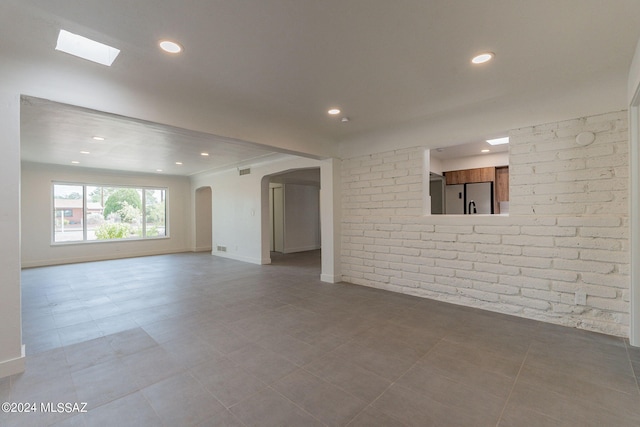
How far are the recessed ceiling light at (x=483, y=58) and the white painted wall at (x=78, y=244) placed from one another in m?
9.57

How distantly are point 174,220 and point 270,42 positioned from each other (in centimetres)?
904

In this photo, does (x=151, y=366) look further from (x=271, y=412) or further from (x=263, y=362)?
(x=271, y=412)

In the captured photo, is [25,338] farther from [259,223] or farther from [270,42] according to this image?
[259,223]

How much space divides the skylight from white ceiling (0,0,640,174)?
8 cm

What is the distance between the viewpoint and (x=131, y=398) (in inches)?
76.8

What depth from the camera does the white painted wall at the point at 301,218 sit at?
9.73 metres

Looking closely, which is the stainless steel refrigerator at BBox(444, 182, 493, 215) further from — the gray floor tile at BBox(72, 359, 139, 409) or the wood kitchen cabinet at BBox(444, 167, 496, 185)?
the gray floor tile at BBox(72, 359, 139, 409)

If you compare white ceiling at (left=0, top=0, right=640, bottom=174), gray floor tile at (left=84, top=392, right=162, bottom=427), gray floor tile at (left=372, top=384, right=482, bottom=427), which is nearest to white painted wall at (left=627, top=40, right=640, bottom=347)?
white ceiling at (left=0, top=0, right=640, bottom=174)

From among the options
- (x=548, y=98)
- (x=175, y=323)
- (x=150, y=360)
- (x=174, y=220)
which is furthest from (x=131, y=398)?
Answer: (x=174, y=220)

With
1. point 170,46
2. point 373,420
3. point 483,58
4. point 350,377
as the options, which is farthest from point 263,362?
point 483,58

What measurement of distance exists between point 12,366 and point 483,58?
4.71 meters

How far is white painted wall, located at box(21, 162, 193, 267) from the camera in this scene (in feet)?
23.1

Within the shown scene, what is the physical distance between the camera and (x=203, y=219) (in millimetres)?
10156

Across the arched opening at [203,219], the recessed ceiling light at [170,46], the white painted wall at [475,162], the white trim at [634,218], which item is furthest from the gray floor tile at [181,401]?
the arched opening at [203,219]
